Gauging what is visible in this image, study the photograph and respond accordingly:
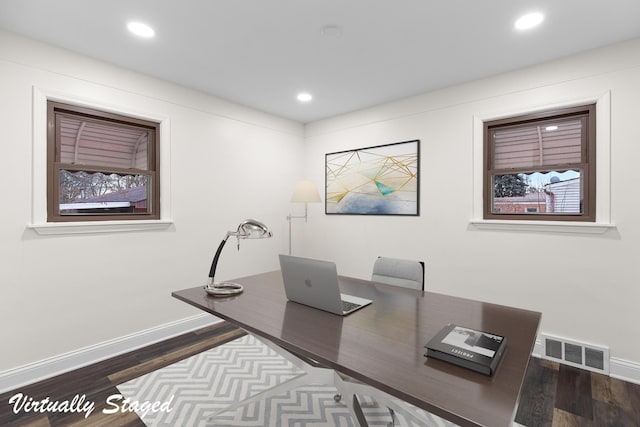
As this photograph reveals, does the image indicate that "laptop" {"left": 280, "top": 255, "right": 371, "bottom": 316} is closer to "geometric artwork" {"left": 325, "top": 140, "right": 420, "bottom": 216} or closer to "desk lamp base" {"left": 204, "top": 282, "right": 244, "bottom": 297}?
"desk lamp base" {"left": 204, "top": 282, "right": 244, "bottom": 297}

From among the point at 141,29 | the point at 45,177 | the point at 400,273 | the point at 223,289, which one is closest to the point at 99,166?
the point at 45,177

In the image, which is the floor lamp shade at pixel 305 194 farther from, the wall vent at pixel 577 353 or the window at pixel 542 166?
the wall vent at pixel 577 353

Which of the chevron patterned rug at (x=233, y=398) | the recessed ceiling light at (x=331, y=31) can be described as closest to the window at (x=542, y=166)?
the recessed ceiling light at (x=331, y=31)

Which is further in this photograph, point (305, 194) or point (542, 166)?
point (305, 194)

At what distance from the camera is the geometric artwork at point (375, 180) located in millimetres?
3445

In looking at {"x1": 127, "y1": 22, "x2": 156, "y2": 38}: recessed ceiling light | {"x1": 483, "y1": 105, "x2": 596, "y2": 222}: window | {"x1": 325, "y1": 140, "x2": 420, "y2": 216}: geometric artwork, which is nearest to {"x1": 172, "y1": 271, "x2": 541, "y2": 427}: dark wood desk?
{"x1": 483, "y1": 105, "x2": 596, "y2": 222}: window

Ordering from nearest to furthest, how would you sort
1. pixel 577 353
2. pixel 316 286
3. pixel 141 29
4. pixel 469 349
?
pixel 469 349
pixel 316 286
pixel 141 29
pixel 577 353

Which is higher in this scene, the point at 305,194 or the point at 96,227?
the point at 305,194

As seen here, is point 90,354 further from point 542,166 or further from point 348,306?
point 542,166

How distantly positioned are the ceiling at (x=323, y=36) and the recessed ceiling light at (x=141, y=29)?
0.14 feet

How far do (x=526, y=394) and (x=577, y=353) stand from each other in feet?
2.38

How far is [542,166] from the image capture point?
272cm

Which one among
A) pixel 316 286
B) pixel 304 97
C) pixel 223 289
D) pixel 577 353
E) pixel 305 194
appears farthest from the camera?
pixel 305 194

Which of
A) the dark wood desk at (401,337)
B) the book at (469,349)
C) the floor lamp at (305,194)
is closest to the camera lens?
the dark wood desk at (401,337)
